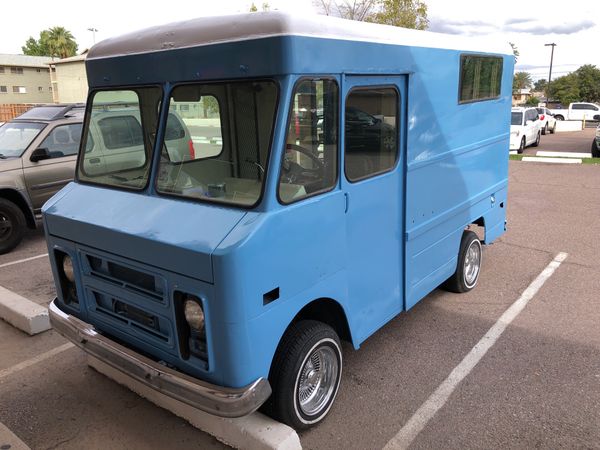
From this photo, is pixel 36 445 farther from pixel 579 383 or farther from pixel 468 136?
pixel 468 136

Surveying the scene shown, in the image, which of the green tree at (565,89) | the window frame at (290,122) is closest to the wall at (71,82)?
the window frame at (290,122)

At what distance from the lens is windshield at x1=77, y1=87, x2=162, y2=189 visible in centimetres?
330

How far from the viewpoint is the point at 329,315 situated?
11.5 feet

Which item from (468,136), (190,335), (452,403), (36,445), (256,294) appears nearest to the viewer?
(256,294)

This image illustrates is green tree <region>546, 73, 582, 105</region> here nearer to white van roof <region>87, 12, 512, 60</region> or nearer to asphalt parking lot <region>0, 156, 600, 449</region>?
asphalt parking lot <region>0, 156, 600, 449</region>

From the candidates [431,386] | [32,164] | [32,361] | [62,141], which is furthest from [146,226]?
[62,141]

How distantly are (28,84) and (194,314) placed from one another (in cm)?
6029

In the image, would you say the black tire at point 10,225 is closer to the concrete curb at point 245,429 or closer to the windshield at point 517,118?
the concrete curb at point 245,429

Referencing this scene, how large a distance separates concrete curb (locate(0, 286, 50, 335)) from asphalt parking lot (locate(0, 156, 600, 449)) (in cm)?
9

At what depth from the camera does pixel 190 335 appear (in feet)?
9.39

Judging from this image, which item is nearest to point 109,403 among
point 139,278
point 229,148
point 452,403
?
point 139,278

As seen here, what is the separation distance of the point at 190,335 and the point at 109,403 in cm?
129

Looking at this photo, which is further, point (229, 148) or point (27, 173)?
point (27, 173)

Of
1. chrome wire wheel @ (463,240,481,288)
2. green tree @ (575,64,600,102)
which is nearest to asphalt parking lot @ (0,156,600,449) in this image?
chrome wire wheel @ (463,240,481,288)
